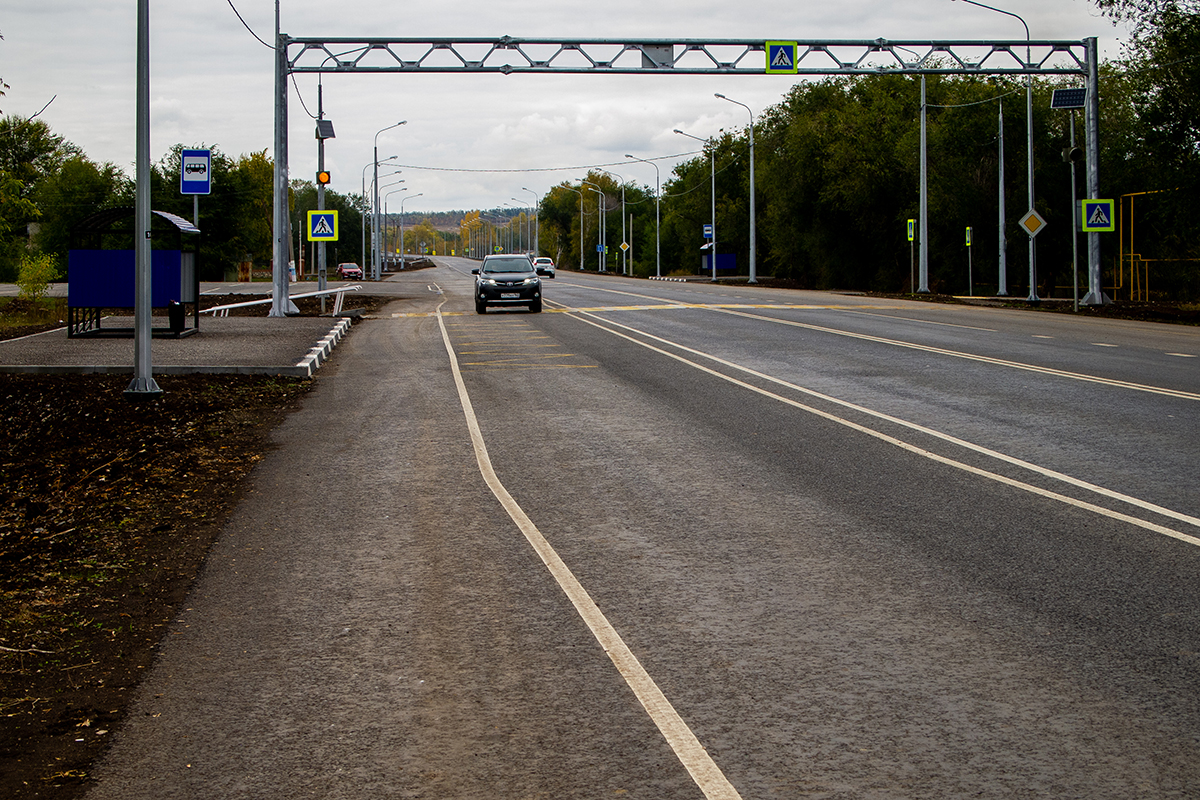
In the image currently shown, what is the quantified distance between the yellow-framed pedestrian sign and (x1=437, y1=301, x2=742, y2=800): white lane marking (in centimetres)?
2879

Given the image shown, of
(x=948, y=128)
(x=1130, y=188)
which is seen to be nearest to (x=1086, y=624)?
(x=1130, y=188)

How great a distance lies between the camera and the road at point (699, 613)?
13.3 feet

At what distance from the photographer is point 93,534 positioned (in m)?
7.66

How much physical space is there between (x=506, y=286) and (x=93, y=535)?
25.1 metres

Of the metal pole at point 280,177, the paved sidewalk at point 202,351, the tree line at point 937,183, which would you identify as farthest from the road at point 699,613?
the metal pole at point 280,177

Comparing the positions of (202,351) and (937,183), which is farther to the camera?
(937,183)

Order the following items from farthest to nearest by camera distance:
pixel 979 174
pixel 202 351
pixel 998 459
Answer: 1. pixel 979 174
2. pixel 202 351
3. pixel 998 459

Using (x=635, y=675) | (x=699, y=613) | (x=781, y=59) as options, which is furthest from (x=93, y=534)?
(x=781, y=59)

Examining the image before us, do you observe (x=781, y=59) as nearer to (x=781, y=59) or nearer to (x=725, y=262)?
(x=781, y=59)

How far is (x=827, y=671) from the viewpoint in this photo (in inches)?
193

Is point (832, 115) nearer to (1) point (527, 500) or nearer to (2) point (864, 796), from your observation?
(1) point (527, 500)

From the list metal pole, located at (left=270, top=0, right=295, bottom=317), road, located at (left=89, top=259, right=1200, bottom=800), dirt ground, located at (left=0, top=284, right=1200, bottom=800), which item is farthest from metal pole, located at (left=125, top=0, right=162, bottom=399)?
metal pole, located at (left=270, top=0, right=295, bottom=317)

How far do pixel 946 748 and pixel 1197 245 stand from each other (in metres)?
44.8

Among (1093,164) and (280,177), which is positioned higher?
(1093,164)
